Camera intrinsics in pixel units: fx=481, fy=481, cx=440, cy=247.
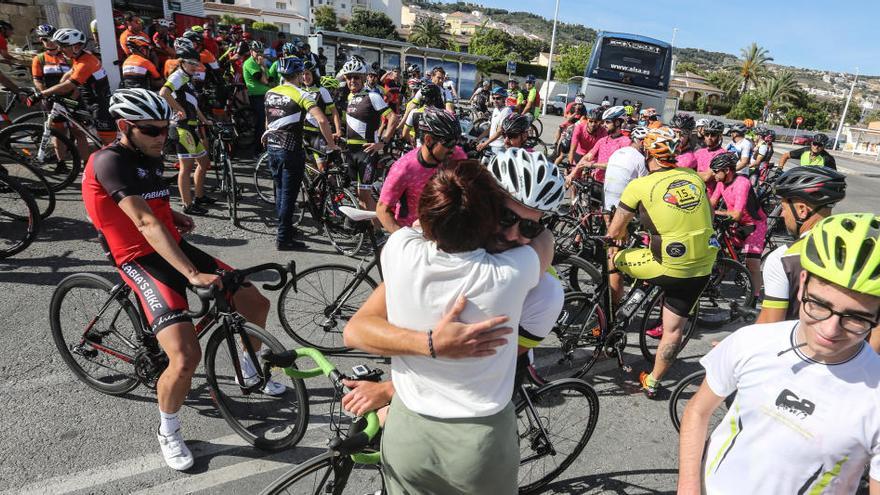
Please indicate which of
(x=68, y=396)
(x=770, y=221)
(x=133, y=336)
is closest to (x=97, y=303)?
(x=133, y=336)

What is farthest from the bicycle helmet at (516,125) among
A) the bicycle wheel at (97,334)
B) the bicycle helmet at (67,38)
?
the bicycle helmet at (67,38)

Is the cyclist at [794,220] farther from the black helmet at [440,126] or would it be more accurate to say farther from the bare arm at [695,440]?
the black helmet at [440,126]

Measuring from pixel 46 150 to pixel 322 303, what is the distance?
597 centimetres

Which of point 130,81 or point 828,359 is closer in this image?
point 828,359

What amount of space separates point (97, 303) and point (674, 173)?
4657 millimetres

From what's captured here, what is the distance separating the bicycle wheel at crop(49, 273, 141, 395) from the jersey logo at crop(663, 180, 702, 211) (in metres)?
3.96

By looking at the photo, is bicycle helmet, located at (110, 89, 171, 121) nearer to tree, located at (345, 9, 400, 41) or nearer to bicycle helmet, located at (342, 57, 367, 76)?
bicycle helmet, located at (342, 57, 367, 76)

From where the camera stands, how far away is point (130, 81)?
7547 millimetres

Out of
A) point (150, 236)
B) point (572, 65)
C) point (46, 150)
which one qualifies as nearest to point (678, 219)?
point (150, 236)

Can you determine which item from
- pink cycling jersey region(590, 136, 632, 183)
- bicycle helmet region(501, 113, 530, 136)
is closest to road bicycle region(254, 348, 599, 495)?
bicycle helmet region(501, 113, 530, 136)

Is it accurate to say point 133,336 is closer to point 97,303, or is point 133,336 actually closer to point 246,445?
point 97,303

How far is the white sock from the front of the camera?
2.94 meters

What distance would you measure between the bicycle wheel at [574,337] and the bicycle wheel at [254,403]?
6.39 ft

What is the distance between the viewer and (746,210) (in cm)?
584
